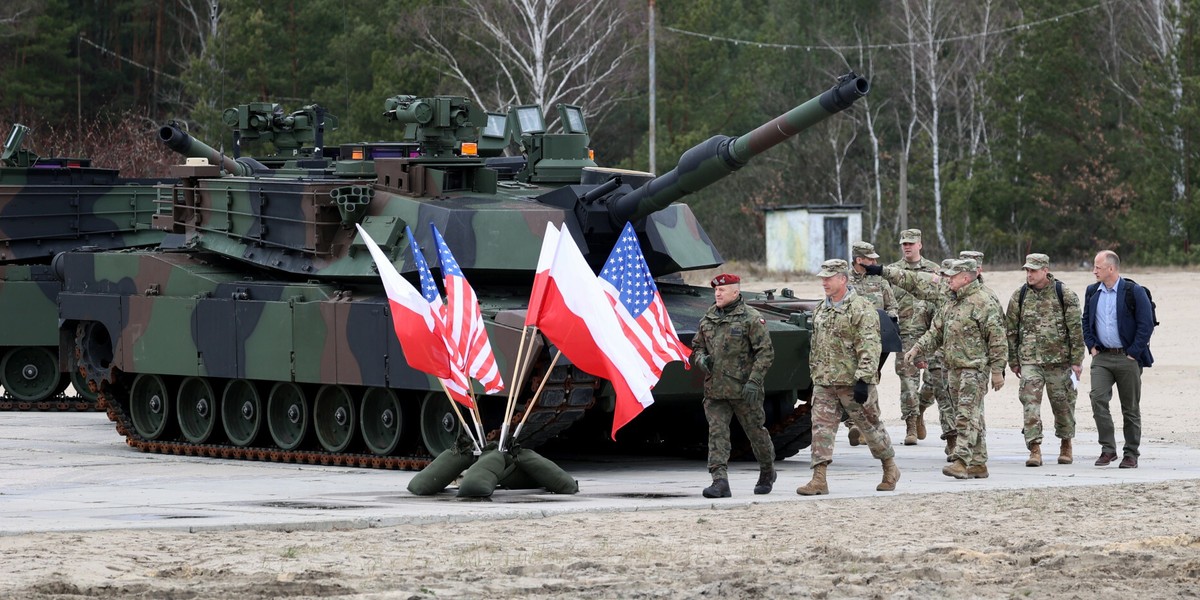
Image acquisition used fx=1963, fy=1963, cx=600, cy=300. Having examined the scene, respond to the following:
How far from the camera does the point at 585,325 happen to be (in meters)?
13.0

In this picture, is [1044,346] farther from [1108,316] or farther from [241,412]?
[241,412]

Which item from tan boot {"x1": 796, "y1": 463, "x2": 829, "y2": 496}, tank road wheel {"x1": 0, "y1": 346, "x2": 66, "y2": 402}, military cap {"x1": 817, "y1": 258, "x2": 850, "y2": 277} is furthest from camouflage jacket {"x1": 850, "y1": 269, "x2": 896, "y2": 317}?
tank road wheel {"x1": 0, "y1": 346, "x2": 66, "y2": 402}

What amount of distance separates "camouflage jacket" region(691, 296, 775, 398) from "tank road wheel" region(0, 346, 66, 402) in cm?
1230

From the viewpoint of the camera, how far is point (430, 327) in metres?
13.2

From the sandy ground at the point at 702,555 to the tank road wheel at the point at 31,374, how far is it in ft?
42.5

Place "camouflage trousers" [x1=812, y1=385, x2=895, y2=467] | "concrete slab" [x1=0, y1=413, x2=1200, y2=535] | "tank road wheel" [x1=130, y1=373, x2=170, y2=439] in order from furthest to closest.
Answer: "tank road wheel" [x1=130, y1=373, x2=170, y2=439] → "camouflage trousers" [x1=812, y1=385, x2=895, y2=467] → "concrete slab" [x1=0, y1=413, x2=1200, y2=535]

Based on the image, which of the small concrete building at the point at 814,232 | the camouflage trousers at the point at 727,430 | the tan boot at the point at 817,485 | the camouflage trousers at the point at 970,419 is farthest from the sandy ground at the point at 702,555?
the small concrete building at the point at 814,232

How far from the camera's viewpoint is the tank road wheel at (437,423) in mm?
15102

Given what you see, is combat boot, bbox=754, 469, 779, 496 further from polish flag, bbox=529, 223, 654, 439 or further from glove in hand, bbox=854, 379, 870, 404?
polish flag, bbox=529, 223, 654, 439

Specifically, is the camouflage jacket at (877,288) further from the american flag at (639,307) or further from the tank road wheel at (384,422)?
the tank road wheel at (384,422)

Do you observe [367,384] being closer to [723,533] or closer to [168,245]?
[168,245]

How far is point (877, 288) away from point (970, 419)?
9.91 feet

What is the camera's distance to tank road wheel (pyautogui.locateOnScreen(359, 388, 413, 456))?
15.7 metres

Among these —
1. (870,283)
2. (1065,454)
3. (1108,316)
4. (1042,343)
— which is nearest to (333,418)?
(870,283)
